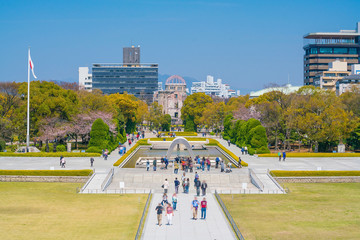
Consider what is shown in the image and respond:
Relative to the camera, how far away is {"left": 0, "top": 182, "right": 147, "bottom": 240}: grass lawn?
26.8m

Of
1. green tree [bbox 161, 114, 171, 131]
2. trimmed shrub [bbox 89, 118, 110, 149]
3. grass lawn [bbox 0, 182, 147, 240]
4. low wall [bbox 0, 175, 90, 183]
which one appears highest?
green tree [bbox 161, 114, 171, 131]

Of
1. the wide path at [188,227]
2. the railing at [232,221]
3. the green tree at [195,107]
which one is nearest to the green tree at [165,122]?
the green tree at [195,107]

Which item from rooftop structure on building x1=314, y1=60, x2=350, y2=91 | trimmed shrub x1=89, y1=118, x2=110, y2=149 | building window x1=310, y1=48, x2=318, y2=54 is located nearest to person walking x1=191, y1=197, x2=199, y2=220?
trimmed shrub x1=89, y1=118, x2=110, y2=149

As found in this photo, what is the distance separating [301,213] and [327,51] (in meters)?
134

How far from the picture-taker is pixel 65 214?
103 ft

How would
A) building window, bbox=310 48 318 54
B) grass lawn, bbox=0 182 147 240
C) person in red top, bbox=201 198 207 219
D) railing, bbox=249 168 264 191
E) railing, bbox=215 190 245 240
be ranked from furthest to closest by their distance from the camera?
building window, bbox=310 48 318 54 → railing, bbox=249 168 264 191 → person in red top, bbox=201 198 207 219 → grass lawn, bbox=0 182 147 240 → railing, bbox=215 190 245 240

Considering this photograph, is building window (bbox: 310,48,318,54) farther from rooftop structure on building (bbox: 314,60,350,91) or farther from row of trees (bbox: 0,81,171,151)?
row of trees (bbox: 0,81,171,151)

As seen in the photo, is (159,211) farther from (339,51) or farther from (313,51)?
(339,51)

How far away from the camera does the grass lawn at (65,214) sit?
2677 cm

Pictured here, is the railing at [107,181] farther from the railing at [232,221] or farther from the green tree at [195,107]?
the green tree at [195,107]

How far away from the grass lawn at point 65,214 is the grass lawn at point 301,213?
6919 millimetres

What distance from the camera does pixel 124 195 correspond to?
38312 millimetres

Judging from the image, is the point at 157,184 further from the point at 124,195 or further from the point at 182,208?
the point at 182,208

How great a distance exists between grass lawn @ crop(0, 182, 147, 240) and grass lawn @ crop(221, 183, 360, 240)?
692 centimetres
